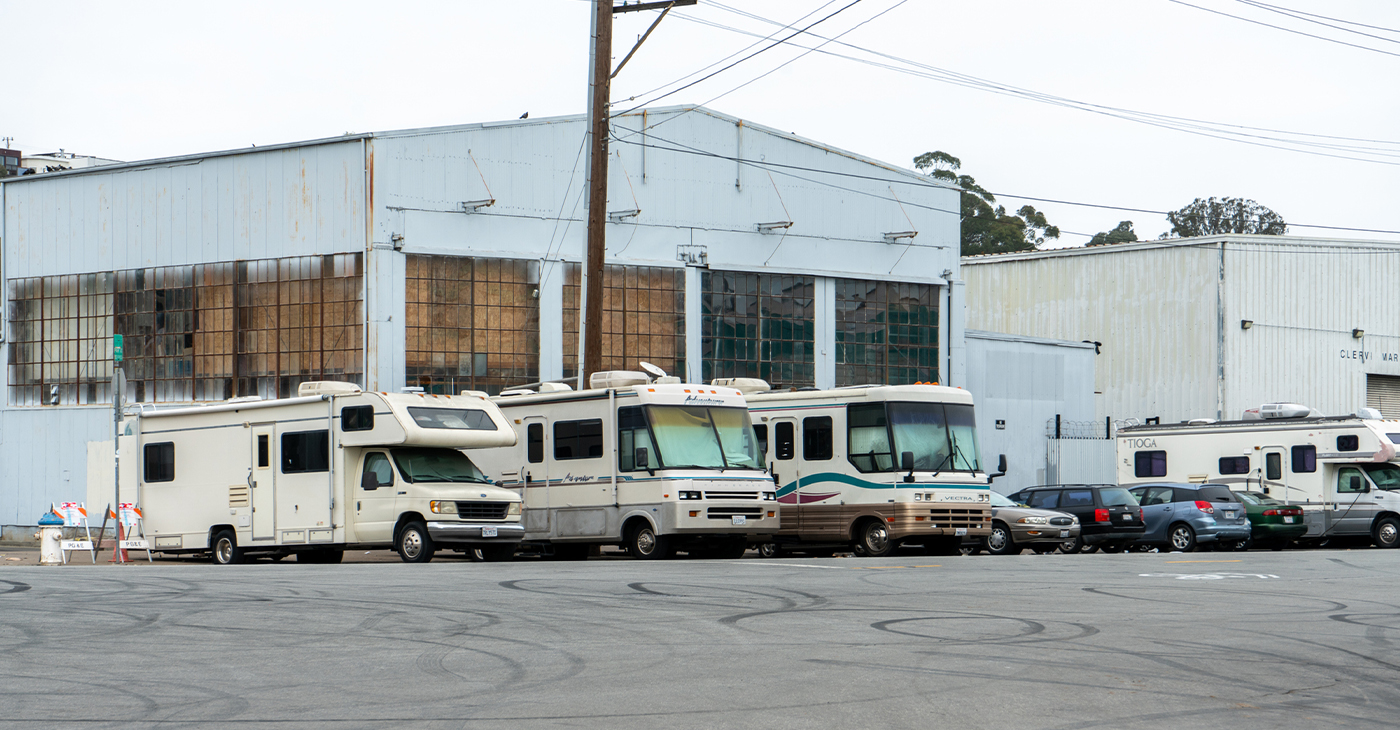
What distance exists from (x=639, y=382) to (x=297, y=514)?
5.68 m

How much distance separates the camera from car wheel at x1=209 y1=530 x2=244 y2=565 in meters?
23.6

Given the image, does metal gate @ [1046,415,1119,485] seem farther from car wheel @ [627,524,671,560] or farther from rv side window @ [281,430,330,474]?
rv side window @ [281,430,330,474]

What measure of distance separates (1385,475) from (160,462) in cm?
2393

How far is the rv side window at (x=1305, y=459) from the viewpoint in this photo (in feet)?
103

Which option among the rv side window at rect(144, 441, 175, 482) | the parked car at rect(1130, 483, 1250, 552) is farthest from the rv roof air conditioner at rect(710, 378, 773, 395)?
the rv side window at rect(144, 441, 175, 482)

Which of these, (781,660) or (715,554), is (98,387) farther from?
(781,660)

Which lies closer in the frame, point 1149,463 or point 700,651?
point 700,651

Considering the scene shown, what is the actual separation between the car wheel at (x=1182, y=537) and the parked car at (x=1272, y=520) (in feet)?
5.41

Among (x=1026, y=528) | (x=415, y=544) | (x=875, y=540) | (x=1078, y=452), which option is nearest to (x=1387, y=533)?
(x=1026, y=528)

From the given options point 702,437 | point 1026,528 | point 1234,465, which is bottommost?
point 1026,528

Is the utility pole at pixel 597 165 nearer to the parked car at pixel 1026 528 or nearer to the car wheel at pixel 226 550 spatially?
the car wheel at pixel 226 550

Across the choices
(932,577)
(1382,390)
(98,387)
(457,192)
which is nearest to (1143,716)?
(932,577)

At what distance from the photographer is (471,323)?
102 feet

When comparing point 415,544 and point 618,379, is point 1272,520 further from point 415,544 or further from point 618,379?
point 415,544
